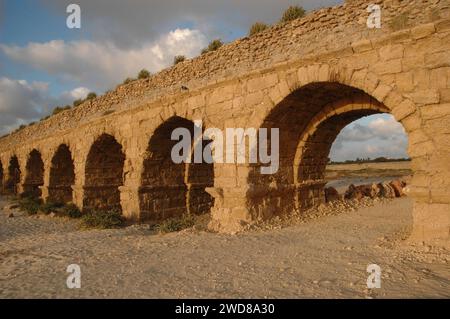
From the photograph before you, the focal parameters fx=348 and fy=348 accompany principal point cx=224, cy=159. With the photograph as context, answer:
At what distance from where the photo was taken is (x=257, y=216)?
23.2 feet

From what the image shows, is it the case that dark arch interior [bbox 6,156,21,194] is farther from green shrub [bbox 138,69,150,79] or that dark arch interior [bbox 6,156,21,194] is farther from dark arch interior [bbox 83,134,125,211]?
green shrub [bbox 138,69,150,79]

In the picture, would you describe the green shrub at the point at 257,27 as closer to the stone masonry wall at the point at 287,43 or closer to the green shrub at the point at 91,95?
the stone masonry wall at the point at 287,43

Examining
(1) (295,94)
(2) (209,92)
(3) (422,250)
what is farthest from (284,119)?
(3) (422,250)

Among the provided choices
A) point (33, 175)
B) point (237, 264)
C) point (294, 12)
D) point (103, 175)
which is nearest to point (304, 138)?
point (294, 12)

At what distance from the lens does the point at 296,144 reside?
7.92 m

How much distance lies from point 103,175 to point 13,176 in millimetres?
13181

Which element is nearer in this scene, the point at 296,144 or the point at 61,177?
the point at 296,144

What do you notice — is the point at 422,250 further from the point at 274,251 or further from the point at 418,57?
the point at 418,57

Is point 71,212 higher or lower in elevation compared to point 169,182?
lower

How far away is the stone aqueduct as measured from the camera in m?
4.83

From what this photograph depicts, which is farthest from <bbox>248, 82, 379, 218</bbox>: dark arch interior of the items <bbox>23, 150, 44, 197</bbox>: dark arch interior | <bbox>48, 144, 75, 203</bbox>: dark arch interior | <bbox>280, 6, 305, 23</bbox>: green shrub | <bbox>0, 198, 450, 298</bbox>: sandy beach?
<bbox>23, 150, 44, 197</bbox>: dark arch interior

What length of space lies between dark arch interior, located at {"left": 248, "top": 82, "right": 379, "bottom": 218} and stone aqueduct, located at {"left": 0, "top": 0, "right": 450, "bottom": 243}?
0.03 meters

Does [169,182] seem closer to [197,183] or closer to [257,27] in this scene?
[197,183]

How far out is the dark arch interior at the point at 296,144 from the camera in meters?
6.82
